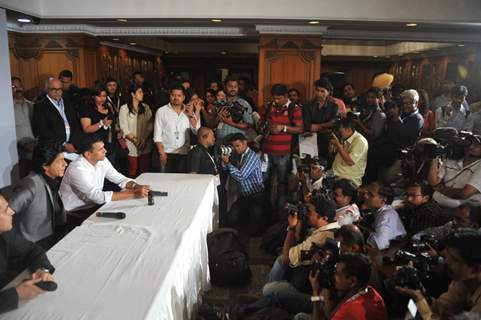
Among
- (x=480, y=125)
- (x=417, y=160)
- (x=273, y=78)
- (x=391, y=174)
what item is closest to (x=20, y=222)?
(x=417, y=160)

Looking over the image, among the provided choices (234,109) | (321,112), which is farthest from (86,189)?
(321,112)

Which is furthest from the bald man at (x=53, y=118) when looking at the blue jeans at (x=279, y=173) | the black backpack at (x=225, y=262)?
the blue jeans at (x=279, y=173)

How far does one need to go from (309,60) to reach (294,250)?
4075 millimetres

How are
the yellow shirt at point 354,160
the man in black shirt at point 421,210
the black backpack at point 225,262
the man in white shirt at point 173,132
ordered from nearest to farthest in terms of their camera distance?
the man in black shirt at point 421,210 → the black backpack at point 225,262 → the yellow shirt at point 354,160 → the man in white shirt at point 173,132

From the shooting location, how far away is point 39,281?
173 centimetres

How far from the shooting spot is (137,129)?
4871 mm

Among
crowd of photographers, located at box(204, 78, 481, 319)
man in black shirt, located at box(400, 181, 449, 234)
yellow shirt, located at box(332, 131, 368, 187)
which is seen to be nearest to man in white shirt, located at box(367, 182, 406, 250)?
crowd of photographers, located at box(204, 78, 481, 319)

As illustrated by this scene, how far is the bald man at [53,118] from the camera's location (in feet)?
13.9

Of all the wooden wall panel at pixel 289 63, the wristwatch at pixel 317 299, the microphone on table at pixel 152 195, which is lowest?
the wristwatch at pixel 317 299

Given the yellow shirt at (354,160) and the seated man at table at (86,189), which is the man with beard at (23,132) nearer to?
the seated man at table at (86,189)

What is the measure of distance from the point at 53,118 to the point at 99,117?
445 millimetres

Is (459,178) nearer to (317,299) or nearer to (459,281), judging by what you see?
(459,281)

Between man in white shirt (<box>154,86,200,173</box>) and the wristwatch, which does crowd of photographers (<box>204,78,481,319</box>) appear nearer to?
the wristwatch

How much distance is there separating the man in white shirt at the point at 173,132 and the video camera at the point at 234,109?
38 cm
